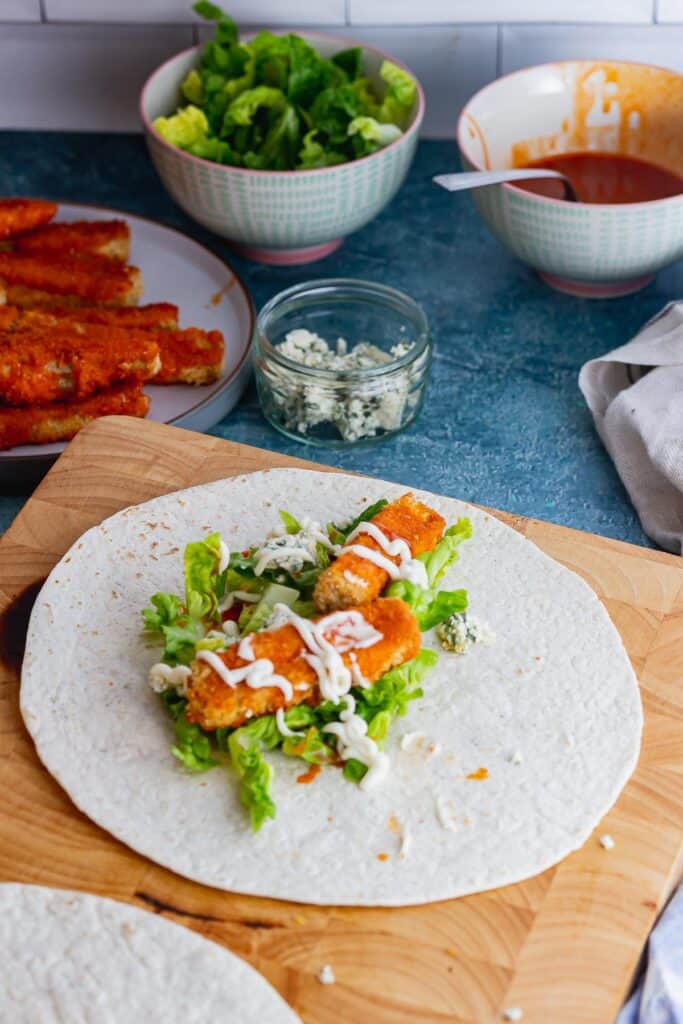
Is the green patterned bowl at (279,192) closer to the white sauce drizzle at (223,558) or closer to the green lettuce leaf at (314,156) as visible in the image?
the green lettuce leaf at (314,156)

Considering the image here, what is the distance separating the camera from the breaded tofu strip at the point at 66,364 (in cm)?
274

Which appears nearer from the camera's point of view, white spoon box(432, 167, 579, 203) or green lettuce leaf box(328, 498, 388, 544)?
green lettuce leaf box(328, 498, 388, 544)

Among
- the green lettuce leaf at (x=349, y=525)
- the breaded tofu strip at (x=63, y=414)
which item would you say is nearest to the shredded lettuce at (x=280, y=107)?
the breaded tofu strip at (x=63, y=414)

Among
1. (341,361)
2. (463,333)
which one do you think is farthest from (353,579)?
(463,333)

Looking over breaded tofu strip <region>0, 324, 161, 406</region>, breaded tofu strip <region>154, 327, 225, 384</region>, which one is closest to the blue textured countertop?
breaded tofu strip <region>154, 327, 225, 384</region>

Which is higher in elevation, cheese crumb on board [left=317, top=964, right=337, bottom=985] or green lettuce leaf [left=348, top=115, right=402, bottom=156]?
green lettuce leaf [left=348, top=115, right=402, bottom=156]

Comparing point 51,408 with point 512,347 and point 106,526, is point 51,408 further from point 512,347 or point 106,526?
point 512,347

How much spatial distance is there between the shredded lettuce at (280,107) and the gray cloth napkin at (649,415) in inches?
33.3

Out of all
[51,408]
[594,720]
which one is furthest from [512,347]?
[594,720]

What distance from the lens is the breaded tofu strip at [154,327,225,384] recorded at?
2.90 meters

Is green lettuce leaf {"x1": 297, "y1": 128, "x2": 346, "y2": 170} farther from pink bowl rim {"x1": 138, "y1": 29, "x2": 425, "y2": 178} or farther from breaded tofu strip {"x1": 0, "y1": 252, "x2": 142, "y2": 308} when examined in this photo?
breaded tofu strip {"x1": 0, "y1": 252, "x2": 142, "y2": 308}

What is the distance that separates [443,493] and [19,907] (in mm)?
1347

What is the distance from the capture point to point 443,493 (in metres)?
2.79

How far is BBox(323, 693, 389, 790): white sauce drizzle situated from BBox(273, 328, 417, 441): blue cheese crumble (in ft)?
3.24
